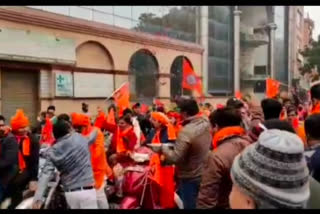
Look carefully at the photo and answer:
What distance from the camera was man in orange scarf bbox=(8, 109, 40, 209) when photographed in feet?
18.0

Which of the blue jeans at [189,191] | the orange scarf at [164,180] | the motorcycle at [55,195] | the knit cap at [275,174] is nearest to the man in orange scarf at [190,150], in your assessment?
the blue jeans at [189,191]

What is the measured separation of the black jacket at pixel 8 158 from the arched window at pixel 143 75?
542 inches

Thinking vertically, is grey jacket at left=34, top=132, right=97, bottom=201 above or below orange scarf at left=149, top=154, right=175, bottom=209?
above

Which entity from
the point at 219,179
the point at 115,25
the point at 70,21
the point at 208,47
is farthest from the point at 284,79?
the point at 219,179

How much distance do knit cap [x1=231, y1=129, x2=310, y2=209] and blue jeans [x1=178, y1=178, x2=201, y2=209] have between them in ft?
9.95

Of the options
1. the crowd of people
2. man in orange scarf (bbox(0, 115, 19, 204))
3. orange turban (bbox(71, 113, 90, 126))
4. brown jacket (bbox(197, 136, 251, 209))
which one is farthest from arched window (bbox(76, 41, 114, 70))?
brown jacket (bbox(197, 136, 251, 209))

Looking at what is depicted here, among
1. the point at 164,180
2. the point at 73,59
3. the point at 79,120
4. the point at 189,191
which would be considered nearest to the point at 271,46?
the point at 73,59

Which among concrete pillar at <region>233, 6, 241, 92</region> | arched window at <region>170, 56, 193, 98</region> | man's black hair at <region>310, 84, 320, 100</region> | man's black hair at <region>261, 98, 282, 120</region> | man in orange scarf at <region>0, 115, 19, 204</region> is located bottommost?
man in orange scarf at <region>0, 115, 19, 204</region>

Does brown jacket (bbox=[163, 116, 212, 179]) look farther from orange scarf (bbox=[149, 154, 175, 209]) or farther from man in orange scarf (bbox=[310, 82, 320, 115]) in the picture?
man in orange scarf (bbox=[310, 82, 320, 115])

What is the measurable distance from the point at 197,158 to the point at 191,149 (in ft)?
0.54

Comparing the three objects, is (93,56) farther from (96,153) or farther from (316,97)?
(316,97)

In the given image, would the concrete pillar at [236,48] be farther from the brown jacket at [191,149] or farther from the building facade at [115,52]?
the brown jacket at [191,149]

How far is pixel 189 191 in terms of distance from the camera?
15.2 feet

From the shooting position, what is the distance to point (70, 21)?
52.0 ft
